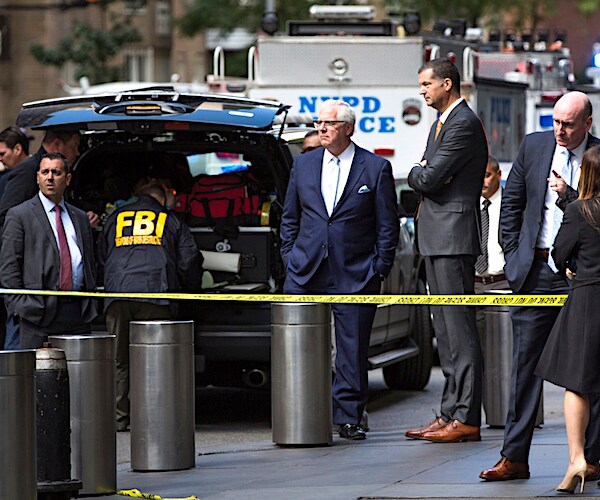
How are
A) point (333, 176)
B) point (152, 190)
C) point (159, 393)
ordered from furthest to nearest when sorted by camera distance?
point (152, 190) → point (333, 176) → point (159, 393)

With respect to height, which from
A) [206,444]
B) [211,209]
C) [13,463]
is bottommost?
[206,444]

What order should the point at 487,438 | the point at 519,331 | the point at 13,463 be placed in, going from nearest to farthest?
the point at 13,463, the point at 519,331, the point at 487,438

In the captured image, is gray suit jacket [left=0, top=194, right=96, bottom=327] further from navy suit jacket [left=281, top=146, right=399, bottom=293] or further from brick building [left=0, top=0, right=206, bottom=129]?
brick building [left=0, top=0, right=206, bottom=129]

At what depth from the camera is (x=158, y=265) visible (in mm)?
10867

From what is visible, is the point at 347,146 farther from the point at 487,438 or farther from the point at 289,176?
the point at 487,438

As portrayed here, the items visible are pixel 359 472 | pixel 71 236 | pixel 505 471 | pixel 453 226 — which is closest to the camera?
pixel 505 471

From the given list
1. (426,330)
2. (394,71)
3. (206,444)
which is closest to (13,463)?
(206,444)

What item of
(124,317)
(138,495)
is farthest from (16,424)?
(124,317)

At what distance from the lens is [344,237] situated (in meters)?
9.95

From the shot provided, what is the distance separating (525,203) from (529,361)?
2.74 ft

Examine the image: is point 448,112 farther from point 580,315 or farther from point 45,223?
point 45,223

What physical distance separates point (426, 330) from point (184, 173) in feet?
8.15

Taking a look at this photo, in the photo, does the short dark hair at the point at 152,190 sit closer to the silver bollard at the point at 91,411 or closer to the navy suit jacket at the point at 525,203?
the silver bollard at the point at 91,411

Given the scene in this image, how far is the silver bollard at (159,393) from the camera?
8789mm
